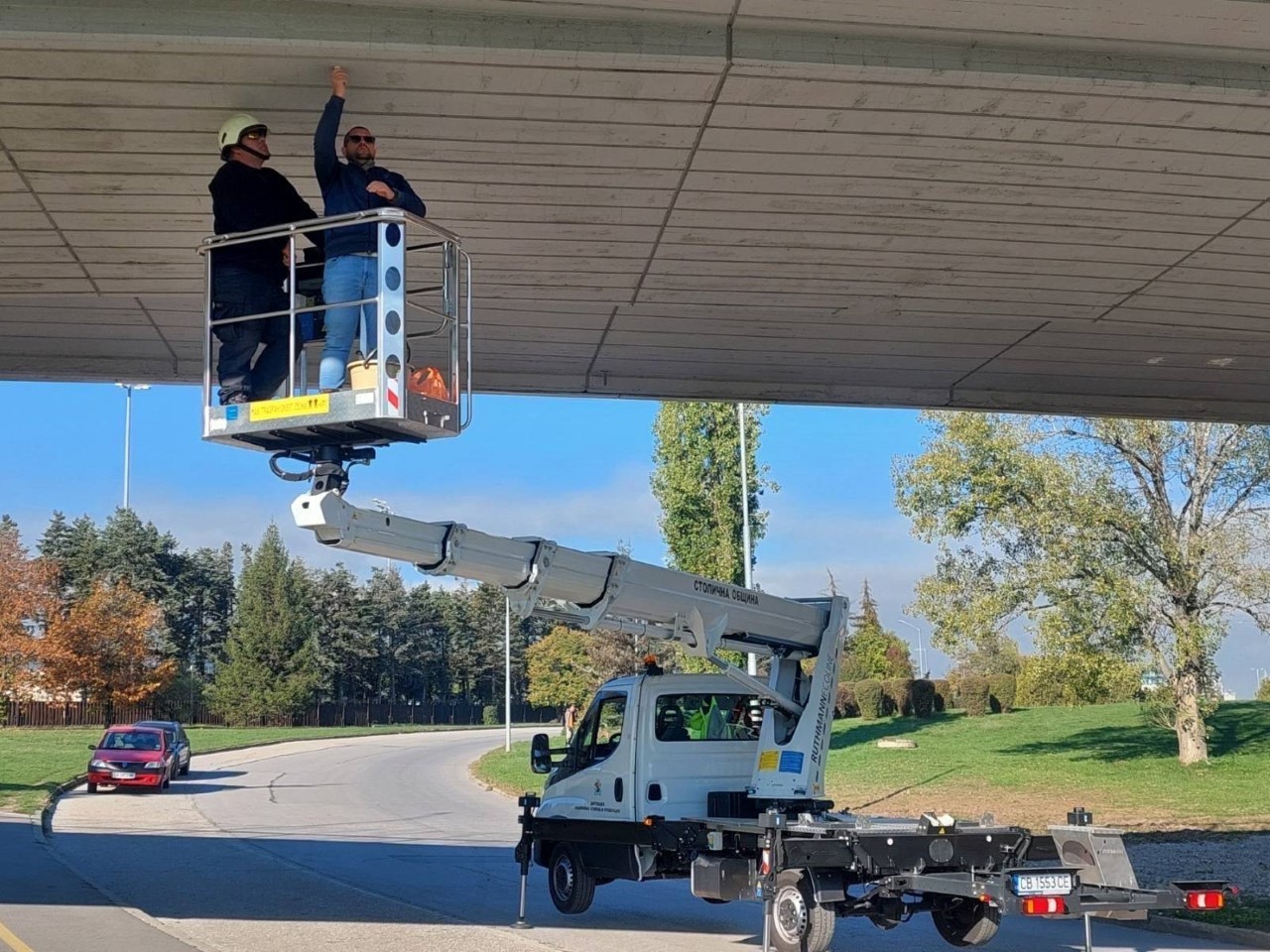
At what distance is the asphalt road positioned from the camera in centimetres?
1245

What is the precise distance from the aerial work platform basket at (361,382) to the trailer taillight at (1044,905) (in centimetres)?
524

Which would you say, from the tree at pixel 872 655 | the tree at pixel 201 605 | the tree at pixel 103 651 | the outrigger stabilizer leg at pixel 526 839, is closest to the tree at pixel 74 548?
the tree at pixel 201 605

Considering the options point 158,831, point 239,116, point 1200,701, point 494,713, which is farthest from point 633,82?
point 494,713

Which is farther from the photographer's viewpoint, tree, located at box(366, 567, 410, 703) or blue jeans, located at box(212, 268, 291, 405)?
tree, located at box(366, 567, 410, 703)

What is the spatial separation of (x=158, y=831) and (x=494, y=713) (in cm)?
8773

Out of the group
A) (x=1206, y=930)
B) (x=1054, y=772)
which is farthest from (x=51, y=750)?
(x=1206, y=930)

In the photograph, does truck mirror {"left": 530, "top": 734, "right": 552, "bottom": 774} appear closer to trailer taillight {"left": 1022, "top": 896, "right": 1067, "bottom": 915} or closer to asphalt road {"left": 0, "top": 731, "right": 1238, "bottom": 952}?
asphalt road {"left": 0, "top": 731, "right": 1238, "bottom": 952}

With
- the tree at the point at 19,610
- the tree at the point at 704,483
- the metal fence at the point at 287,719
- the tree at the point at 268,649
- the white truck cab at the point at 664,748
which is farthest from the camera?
the tree at the point at 268,649

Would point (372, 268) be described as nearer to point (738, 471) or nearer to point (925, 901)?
point (925, 901)

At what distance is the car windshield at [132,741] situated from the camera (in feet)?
109

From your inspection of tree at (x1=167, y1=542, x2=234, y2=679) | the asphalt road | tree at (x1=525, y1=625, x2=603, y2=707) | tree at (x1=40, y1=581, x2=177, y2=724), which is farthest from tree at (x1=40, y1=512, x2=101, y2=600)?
the asphalt road

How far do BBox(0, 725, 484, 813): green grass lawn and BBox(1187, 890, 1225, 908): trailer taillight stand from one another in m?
21.5

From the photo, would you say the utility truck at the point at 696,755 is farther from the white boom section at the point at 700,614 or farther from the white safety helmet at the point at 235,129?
the white safety helmet at the point at 235,129

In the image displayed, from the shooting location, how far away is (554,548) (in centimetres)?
1134
